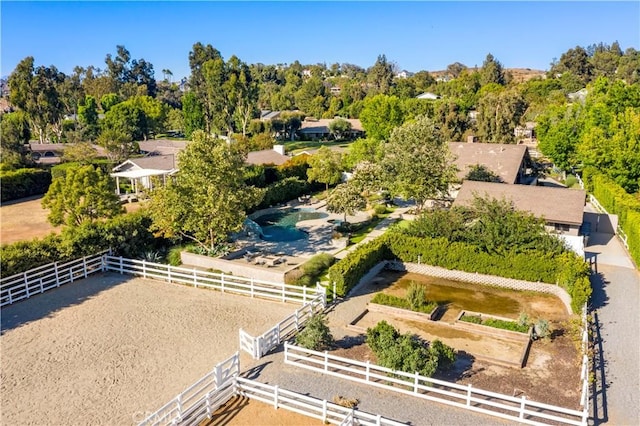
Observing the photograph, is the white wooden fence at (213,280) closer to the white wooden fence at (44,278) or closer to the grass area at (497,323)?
the white wooden fence at (44,278)

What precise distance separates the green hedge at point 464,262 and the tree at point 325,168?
18.7m

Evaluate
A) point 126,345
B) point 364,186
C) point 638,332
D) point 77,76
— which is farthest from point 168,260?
point 77,76

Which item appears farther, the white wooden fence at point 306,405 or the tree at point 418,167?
the tree at point 418,167

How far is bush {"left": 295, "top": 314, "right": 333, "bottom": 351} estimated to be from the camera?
57.2 feet

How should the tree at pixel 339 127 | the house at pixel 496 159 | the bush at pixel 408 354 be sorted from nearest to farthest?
the bush at pixel 408 354
the house at pixel 496 159
the tree at pixel 339 127

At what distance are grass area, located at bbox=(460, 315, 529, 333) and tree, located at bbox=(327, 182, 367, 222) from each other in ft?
43.8

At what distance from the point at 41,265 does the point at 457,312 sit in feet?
65.5

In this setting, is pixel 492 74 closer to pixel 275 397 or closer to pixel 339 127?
pixel 339 127

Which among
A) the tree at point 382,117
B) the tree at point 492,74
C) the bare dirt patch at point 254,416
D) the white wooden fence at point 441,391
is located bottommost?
the bare dirt patch at point 254,416

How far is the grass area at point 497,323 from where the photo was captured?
1934cm

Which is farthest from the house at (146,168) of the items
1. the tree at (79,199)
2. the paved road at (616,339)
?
the paved road at (616,339)

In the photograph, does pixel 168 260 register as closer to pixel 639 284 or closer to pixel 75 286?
pixel 75 286

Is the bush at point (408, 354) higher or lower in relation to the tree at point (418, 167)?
lower

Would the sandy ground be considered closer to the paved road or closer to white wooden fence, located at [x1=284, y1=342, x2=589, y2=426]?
white wooden fence, located at [x1=284, y1=342, x2=589, y2=426]
